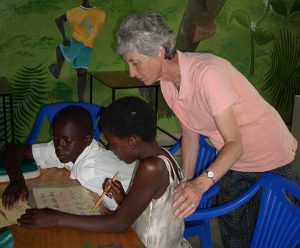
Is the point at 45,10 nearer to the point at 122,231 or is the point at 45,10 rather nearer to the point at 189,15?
the point at 189,15

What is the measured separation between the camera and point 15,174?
1.55 m

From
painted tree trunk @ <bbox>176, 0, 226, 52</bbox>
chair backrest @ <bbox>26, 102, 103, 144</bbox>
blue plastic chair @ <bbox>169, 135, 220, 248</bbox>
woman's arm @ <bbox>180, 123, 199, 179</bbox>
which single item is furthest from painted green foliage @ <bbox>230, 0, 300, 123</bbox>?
woman's arm @ <bbox>180, 123, 199, 179</bbox>

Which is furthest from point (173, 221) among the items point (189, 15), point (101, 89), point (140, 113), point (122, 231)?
point (189, 15)

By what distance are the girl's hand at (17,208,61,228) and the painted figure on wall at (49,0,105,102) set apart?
2676mm

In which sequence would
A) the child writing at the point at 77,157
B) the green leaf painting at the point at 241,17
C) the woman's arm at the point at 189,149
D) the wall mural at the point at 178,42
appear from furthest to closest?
the green leaf painting at the point at 241,17, the wall mural at the point at 178,42, the woman's arm at the point at 189,149, the child writing at the point at 77,157

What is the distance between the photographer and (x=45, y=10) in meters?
3.57

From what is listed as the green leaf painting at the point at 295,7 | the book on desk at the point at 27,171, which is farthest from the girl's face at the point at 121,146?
the green leaf painting at the point at 295,7

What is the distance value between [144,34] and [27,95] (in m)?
2.61

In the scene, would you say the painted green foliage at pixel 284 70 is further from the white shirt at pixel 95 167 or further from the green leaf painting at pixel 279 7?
the white shirt at pixel 95 167

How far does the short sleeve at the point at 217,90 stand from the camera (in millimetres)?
1392

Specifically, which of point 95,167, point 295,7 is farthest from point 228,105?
point 295,7

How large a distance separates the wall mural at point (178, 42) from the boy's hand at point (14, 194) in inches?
92.8

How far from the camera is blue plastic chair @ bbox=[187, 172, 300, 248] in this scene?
57.3 inches

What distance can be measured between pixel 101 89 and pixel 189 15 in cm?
111
